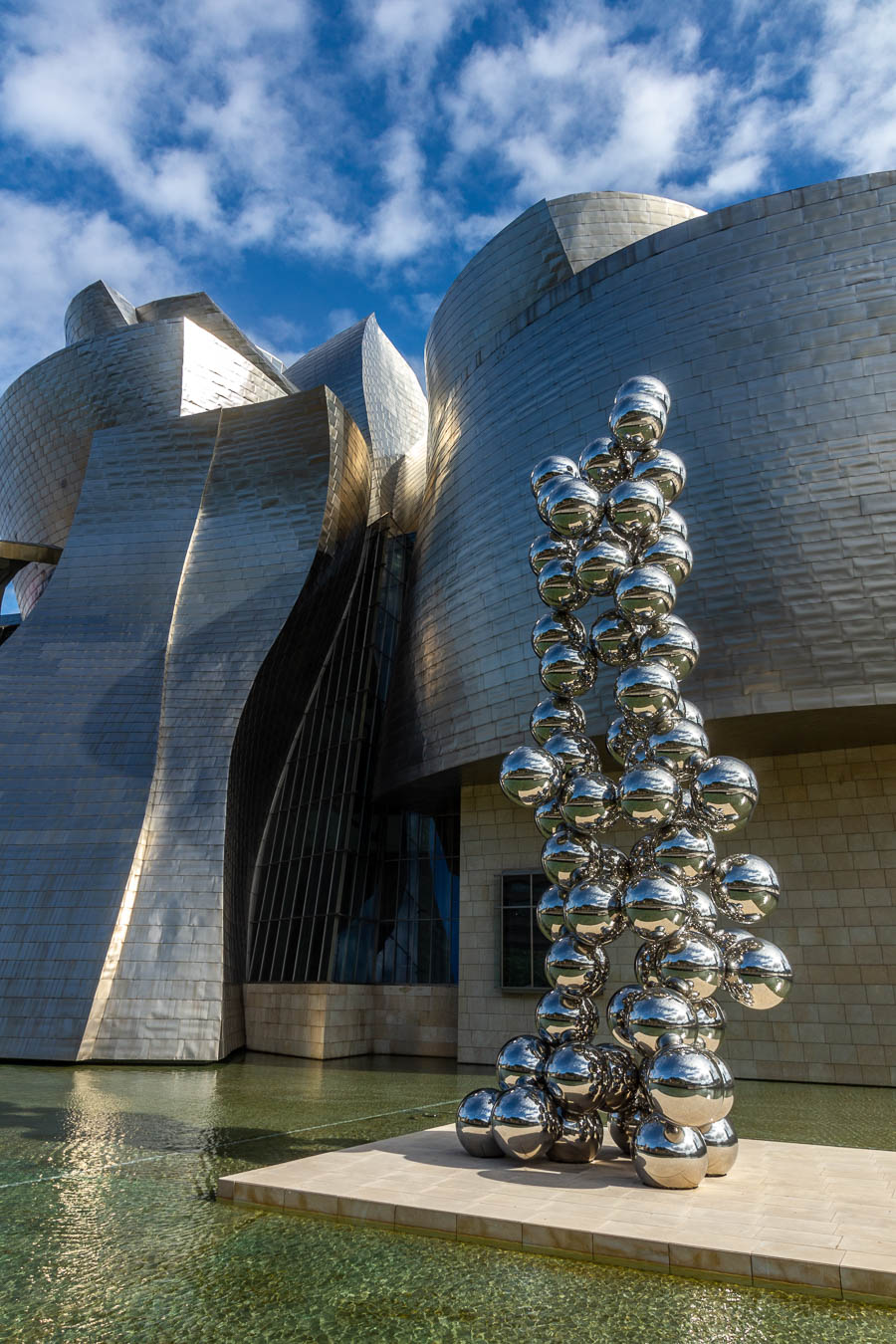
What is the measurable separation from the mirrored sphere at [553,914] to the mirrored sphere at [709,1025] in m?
1.12

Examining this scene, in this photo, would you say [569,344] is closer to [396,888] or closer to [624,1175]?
[396,888]

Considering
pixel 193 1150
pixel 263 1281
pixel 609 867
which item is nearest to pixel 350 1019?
pixel 193 1150

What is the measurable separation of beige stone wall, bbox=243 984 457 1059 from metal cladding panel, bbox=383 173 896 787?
4.49 metres

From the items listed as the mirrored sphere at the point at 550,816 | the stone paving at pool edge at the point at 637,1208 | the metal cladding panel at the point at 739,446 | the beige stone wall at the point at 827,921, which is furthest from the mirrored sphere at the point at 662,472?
the beige stone wall at the point at 827,921

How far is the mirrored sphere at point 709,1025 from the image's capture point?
20.2 ft

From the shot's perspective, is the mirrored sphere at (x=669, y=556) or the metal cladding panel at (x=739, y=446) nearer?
the mirrored sphere at (x=669, y=556)

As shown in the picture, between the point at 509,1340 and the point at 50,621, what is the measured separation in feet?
59.2

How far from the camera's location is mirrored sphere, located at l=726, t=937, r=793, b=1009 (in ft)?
20.1

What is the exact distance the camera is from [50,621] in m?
19.0

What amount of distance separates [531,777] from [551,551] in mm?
2036

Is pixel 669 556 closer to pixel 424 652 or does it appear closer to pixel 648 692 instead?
pixel 648 692

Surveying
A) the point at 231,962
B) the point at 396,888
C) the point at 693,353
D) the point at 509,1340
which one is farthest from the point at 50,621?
the point at 509,1340

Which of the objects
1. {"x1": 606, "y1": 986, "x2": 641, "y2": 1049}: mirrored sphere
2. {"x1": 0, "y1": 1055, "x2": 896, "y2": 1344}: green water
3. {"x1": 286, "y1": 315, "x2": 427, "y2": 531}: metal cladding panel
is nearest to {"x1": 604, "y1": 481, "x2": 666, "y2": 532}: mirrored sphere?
{"x1": 606, "y1": 986, "x2": 641, "y2": 1049}: mirrored sphere

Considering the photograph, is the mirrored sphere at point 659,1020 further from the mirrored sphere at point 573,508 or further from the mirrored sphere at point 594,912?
the mirrored sphere at point 573,508
